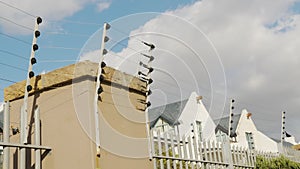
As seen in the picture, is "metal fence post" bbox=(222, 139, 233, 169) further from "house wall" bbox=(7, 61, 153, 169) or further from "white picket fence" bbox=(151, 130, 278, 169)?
"house wall" bbox=(7, 61, 153, 169)

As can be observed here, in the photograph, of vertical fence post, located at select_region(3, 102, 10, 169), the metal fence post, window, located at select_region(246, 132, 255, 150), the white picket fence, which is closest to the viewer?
vertical fence post, located at select_region(3, 102, 10, 169)

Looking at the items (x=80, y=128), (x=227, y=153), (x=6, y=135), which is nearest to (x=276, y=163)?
(x=227, y=153)

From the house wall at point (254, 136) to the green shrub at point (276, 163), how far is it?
43.7 ft

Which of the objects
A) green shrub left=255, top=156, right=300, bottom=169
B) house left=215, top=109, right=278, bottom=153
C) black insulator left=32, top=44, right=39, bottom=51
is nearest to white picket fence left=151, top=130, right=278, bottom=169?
green shrub left=255, top=156, right=300, bottom=169

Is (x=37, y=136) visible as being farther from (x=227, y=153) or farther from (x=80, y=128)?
(x=227, y=153)

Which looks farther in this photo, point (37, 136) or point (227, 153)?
point (227, 153)

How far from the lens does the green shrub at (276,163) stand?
21.3 feet

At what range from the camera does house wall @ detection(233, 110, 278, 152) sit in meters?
21.1

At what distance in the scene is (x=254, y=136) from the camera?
22.3 meters

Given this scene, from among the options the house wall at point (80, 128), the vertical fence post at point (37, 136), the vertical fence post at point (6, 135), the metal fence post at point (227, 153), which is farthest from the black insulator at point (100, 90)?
the metal fence post at point (227, 153)

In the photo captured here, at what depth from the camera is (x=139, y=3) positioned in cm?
392

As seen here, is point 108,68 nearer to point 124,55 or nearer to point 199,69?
point 124,55

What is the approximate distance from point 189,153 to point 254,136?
18.7m

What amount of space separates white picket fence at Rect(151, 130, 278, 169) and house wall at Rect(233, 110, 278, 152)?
15.8 metres
